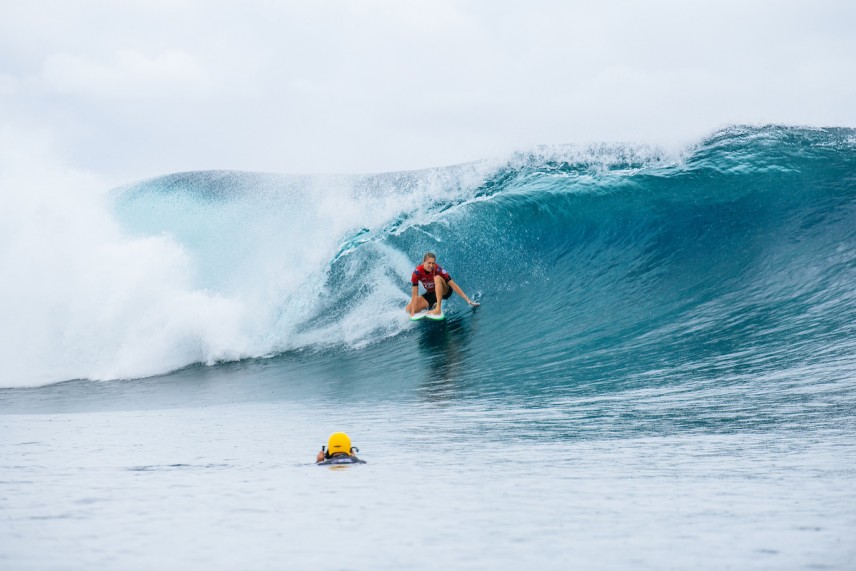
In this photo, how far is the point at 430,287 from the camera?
11.6 meters

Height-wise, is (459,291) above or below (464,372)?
above

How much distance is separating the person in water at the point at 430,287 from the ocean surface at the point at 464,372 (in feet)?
1.22


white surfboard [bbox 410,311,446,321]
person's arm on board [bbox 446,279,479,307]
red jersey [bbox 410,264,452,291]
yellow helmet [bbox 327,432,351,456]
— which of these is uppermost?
red jersey [bbox 410,264,452,291]

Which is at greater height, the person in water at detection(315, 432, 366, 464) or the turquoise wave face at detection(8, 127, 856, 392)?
the turquoise wave face at detection(8, 127, 856, 392)

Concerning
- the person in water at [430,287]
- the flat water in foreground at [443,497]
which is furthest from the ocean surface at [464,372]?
the person in water at [430,287]

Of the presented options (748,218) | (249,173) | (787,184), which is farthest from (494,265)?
(249,173)

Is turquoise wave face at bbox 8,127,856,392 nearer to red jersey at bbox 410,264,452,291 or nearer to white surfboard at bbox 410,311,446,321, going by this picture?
white surfboard at bbox 410,311,446,321

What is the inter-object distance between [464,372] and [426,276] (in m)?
2.55

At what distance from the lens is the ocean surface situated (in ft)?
11.3

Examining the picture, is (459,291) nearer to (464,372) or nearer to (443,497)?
(464,372)

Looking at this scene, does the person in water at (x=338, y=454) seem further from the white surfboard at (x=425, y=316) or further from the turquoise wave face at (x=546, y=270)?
the white surfboard at (x=425, y=316)

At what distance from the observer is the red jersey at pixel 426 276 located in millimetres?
11383

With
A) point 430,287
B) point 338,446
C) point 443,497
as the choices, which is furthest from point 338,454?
point 430,287

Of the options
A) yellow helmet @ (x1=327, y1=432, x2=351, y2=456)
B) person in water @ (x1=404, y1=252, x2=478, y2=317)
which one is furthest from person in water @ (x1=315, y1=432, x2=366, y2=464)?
person in water @ (x1=404, y1=252, x2=478, y2=317)
